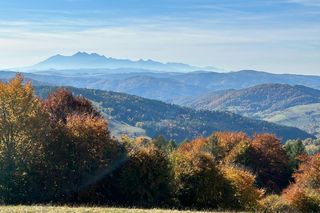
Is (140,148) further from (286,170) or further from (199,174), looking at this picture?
(286,170)

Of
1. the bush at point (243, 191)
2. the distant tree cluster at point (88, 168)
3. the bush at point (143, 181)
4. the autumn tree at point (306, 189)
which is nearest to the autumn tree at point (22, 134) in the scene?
the distant tree cluster at point (88, 168)

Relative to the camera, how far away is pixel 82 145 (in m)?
46.6

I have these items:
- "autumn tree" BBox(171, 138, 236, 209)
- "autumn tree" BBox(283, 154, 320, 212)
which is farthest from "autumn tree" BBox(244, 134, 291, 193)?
"autumn tree" BBox(171, 138, 236, 209)

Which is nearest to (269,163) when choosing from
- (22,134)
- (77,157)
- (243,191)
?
(243,191)

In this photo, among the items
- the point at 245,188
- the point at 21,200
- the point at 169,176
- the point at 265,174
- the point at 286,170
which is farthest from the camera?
the point at 286,170

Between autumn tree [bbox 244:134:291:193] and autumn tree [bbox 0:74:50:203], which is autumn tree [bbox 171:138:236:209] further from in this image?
autumn tree [bbox 244:134:291:193]

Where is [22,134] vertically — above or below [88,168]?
above

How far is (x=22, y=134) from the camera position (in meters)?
46.5

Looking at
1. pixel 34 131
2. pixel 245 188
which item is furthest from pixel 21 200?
pixel 245 188

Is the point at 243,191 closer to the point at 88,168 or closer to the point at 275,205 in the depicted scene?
the point at 275,205

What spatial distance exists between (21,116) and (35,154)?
413 cm

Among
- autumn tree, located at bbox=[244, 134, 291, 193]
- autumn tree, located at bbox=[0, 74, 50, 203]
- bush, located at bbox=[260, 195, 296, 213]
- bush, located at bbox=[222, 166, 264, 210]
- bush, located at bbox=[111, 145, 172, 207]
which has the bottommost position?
autumn tree, located at bbox=[244, 134, 291, 193]

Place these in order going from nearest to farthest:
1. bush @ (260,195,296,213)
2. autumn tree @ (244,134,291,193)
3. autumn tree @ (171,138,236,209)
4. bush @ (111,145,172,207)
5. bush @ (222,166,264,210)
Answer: bush @ (111,145,172,207) < autumn tree @ (171,138,236,209) < bush @ (222,166,264,210) < bush @ (260,195,296,213) < autumn tree @ (244,134,291,193)

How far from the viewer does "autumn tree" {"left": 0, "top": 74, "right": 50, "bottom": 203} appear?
44344mm
